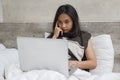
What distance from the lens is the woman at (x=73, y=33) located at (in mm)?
1797

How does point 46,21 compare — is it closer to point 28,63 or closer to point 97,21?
point 97,21

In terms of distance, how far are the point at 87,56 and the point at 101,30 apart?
33 cm

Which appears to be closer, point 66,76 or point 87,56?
point 66,76

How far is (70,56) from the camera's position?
1835 millimetres

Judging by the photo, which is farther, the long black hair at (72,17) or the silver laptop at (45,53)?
the long black hair at (72,17)

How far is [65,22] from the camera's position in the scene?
73.6 inches

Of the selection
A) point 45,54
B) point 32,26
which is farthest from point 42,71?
point 32,26

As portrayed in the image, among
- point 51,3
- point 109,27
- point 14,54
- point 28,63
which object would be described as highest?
point 51,3

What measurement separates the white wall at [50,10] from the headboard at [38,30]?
0.07 m

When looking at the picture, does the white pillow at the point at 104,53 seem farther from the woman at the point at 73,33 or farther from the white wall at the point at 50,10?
the white wall at the point at 50,10

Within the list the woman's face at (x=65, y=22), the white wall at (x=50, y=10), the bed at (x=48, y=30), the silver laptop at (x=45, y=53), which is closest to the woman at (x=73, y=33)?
the woman's face at (x=65, y=22)

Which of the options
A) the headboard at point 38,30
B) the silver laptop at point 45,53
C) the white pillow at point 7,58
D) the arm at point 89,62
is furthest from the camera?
the headboard at point 38,30

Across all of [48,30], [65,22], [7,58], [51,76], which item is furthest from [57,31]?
[51,76]

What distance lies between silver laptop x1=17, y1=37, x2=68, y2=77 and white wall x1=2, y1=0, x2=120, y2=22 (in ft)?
2.63
